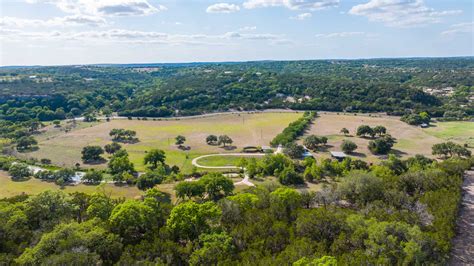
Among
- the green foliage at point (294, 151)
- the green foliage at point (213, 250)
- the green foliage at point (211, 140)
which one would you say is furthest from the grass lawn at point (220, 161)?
the green foliage at point (213, 250)

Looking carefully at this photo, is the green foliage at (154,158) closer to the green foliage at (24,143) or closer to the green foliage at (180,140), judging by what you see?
the green foliage at (180,140)

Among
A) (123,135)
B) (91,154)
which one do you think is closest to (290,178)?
(91,154)

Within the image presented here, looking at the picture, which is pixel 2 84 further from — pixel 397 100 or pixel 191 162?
pixel 397 100

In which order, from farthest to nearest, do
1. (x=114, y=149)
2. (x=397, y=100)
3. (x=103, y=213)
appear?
(x=397, y=100) < (x=114, y=149) < (x=103, y=213)

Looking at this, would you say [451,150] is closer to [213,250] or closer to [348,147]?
[348,147]

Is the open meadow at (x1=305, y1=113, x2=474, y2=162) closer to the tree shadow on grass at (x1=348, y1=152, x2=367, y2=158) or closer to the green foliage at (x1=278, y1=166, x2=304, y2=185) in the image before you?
Result: the tree shadow on grass at (x1=348, y1=152, x2=367, y2=158)

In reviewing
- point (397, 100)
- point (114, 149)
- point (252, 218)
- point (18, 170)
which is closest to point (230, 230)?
point (252, 218)
